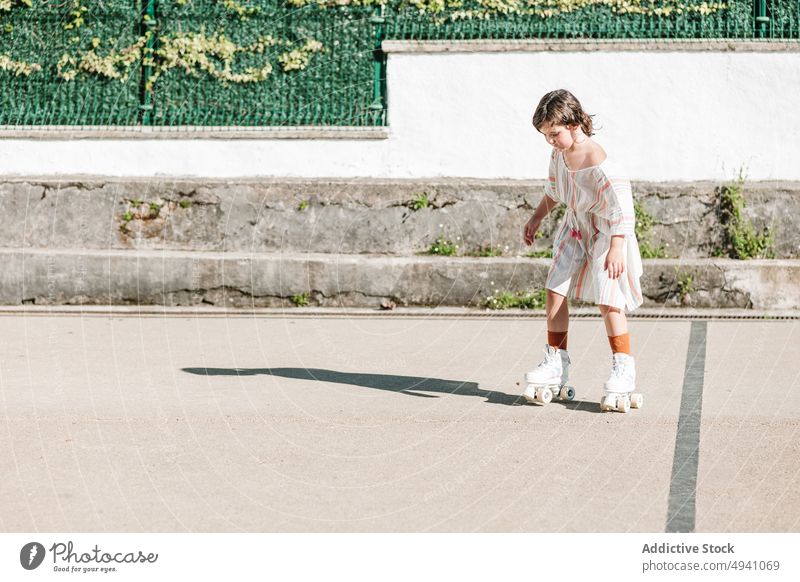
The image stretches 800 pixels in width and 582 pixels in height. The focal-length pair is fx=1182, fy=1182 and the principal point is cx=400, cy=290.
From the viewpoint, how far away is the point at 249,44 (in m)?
9.16

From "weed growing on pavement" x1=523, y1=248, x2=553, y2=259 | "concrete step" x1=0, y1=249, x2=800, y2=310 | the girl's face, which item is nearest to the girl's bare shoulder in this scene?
the girl's face

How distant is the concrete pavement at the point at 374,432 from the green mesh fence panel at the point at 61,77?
2.30 m

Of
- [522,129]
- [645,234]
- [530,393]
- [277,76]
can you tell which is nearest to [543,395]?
[530,393]

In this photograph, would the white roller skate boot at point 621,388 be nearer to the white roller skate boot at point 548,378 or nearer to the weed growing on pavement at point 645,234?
the white roller skate boot at point 548,378

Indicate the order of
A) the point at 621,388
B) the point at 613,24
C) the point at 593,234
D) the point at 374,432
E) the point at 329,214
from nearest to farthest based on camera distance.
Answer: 1. the point at 374,432
2. the point at 621,388
3. the point at 593,234
4. the point at 329,214
5. the point at 613,24

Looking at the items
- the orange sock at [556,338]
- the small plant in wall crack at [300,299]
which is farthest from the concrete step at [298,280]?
the orange sock at [556,338]

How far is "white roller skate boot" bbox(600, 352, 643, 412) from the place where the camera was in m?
5.16

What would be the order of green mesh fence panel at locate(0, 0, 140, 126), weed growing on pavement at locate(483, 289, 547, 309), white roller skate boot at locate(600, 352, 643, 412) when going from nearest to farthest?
white roller skate boot at locate(600, 352, 643, 412)
weed growing on pavement at locate(483, 289, 547, 309)
green mesh fence panel at locate(0, 0, 140, 126)

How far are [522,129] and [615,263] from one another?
4087mm

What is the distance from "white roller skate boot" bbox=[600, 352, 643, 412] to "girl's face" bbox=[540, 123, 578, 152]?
3.12 feet

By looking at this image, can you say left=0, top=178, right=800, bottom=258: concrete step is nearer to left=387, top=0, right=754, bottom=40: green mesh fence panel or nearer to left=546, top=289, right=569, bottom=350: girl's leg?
left=387, top=0, right=754, bottom=40: green mesh fence panel

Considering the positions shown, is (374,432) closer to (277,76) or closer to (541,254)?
(541,254)

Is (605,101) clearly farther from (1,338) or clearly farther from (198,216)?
(1,338)

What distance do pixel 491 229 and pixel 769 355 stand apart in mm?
2686
